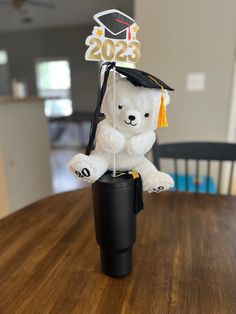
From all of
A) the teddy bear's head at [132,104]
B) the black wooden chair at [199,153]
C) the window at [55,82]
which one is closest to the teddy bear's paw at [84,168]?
the teddy bear's head at [132,104]

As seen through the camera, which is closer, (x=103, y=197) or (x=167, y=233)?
(x=103, y=197)

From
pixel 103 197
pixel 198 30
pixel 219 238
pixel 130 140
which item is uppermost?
pixel 198 30

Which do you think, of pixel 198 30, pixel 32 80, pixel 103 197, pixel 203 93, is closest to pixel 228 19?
pixel 198 30

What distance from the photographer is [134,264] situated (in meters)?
0.63

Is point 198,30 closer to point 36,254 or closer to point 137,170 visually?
point 137,170

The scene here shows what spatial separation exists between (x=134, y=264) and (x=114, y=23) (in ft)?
1.84

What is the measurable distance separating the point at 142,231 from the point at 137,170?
0.28 meters

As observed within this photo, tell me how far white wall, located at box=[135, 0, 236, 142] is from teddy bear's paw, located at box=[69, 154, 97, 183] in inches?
67.8

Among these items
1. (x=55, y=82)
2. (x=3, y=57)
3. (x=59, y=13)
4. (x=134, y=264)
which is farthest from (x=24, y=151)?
(x=3, y=57)

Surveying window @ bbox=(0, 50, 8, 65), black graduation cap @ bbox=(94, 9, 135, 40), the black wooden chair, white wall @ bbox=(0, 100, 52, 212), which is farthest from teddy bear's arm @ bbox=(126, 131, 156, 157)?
window @ bbox=(0, 50, 8, 65)

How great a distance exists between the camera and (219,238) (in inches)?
29.0

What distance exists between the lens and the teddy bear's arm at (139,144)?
54 cm

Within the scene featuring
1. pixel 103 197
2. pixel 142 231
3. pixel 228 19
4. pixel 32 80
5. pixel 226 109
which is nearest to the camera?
Result: pixel 103 197

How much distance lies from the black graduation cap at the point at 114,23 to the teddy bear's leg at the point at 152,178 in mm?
277
